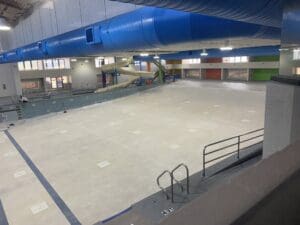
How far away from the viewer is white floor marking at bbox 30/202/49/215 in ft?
16.5

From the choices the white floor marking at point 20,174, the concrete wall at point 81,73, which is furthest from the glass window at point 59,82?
the white floor marking at point 20,174

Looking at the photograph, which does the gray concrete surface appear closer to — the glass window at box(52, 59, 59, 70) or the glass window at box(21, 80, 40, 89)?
the glass window at box(52, 59, 59, 70)

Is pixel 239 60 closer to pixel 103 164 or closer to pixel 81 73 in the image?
pixel 81 73

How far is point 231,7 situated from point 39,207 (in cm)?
569

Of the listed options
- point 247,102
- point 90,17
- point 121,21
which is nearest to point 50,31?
point 90,17

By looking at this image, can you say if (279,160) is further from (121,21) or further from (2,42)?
(2,42)

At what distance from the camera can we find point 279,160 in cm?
124

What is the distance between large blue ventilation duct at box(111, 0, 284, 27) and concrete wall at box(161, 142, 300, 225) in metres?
2.10

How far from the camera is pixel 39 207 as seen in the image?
5.16m

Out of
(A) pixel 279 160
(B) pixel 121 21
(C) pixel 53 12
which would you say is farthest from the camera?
(C) pixel 53 12

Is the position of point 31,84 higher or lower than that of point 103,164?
higher

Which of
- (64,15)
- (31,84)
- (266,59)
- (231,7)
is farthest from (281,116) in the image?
(31,84)

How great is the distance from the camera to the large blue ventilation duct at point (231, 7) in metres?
2.58

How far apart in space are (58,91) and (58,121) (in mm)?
14765
